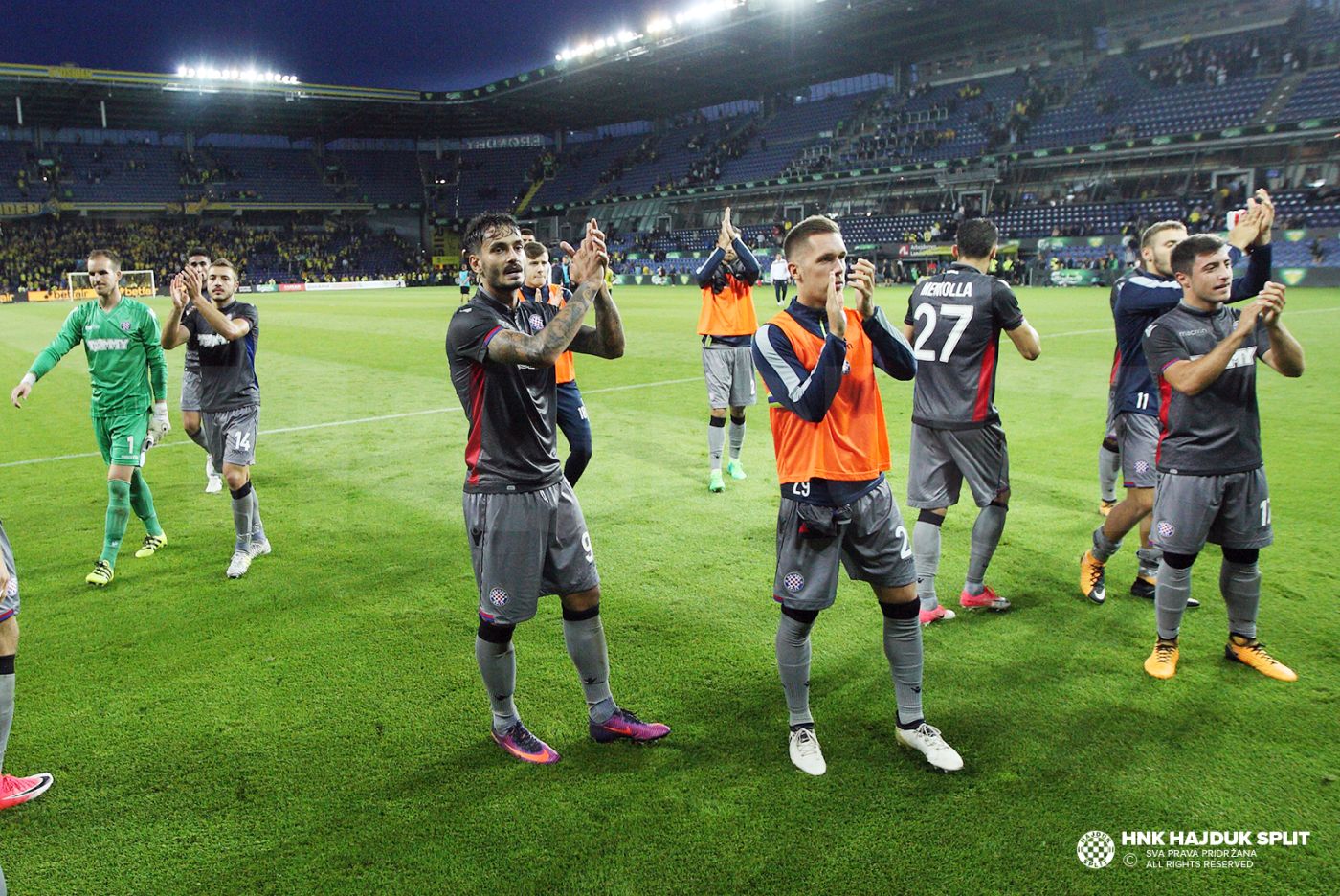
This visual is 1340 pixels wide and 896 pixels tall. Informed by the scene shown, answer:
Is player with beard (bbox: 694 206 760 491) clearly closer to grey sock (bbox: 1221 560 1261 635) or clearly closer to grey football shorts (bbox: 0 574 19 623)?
grey sock (bbox: 1221 560 1261 635)

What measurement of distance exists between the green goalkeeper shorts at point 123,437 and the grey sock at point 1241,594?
7319 millimetres

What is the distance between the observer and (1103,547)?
18.8ft

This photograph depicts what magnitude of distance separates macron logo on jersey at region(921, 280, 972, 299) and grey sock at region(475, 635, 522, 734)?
10.6 ft

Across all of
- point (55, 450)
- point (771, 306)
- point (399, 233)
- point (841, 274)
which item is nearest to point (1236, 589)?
point (841, 274)

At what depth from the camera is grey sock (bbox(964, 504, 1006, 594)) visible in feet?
17.8

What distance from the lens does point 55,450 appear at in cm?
1118

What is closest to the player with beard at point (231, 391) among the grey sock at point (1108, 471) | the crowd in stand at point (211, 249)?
the grey sock at point (1108, 471)

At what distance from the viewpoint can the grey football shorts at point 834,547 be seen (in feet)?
12.4

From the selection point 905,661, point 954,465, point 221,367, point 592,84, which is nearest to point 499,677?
point 905,661

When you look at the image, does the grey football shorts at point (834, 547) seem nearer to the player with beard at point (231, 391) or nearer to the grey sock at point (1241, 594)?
the grey sock at point (1241, 594)

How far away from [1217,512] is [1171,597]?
1.68 feet

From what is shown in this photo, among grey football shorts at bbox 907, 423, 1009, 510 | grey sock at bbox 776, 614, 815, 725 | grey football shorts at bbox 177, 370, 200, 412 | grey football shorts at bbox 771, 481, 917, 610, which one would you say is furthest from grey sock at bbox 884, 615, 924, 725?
grey football shorts at bbox 177, 370, 200, 412

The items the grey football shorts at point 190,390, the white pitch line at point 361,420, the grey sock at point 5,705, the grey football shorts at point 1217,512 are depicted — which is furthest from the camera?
the white pitch line at point 361,420

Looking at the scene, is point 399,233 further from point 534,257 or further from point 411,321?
point 534,257
